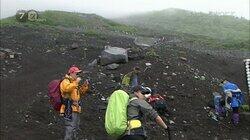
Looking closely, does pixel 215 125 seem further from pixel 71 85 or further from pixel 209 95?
pixel 71 85

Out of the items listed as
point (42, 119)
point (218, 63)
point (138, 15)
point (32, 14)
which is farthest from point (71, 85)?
point (138, 15)

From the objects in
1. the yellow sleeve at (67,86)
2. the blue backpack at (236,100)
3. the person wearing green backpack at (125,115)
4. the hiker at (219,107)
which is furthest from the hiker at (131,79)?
the person wearing green backpack at (125,115)

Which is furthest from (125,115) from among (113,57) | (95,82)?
(113,57)

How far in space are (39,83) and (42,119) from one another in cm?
382

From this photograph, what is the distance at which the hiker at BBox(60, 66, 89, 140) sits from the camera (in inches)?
473

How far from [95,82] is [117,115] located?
28.4 feet

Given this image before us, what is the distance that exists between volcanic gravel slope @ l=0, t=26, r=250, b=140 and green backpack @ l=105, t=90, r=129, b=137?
4.76m

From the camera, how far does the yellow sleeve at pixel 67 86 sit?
1194 centimetres

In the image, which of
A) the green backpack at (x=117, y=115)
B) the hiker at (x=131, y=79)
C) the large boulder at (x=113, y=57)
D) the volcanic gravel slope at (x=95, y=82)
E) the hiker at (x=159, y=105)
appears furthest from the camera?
the large boulder at (x=113, y=57)

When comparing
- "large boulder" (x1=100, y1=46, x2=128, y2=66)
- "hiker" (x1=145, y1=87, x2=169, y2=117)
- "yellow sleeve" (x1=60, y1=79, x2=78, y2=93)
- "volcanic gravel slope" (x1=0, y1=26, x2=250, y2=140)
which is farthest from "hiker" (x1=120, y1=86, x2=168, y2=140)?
"large boulder" (x1=100, y1=46, x2=128, y2=66)

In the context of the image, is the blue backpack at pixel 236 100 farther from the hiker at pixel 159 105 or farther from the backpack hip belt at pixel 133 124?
the backpack hip belt at pixel 133 124

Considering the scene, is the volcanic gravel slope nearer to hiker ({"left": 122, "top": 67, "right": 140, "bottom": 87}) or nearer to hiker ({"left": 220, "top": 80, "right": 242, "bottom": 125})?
hiker ({"left": 220, "top": 80, "right": 242, "bottom": 125})

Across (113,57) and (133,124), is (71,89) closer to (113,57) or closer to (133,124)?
(133,124)

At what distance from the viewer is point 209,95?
60.6ft
